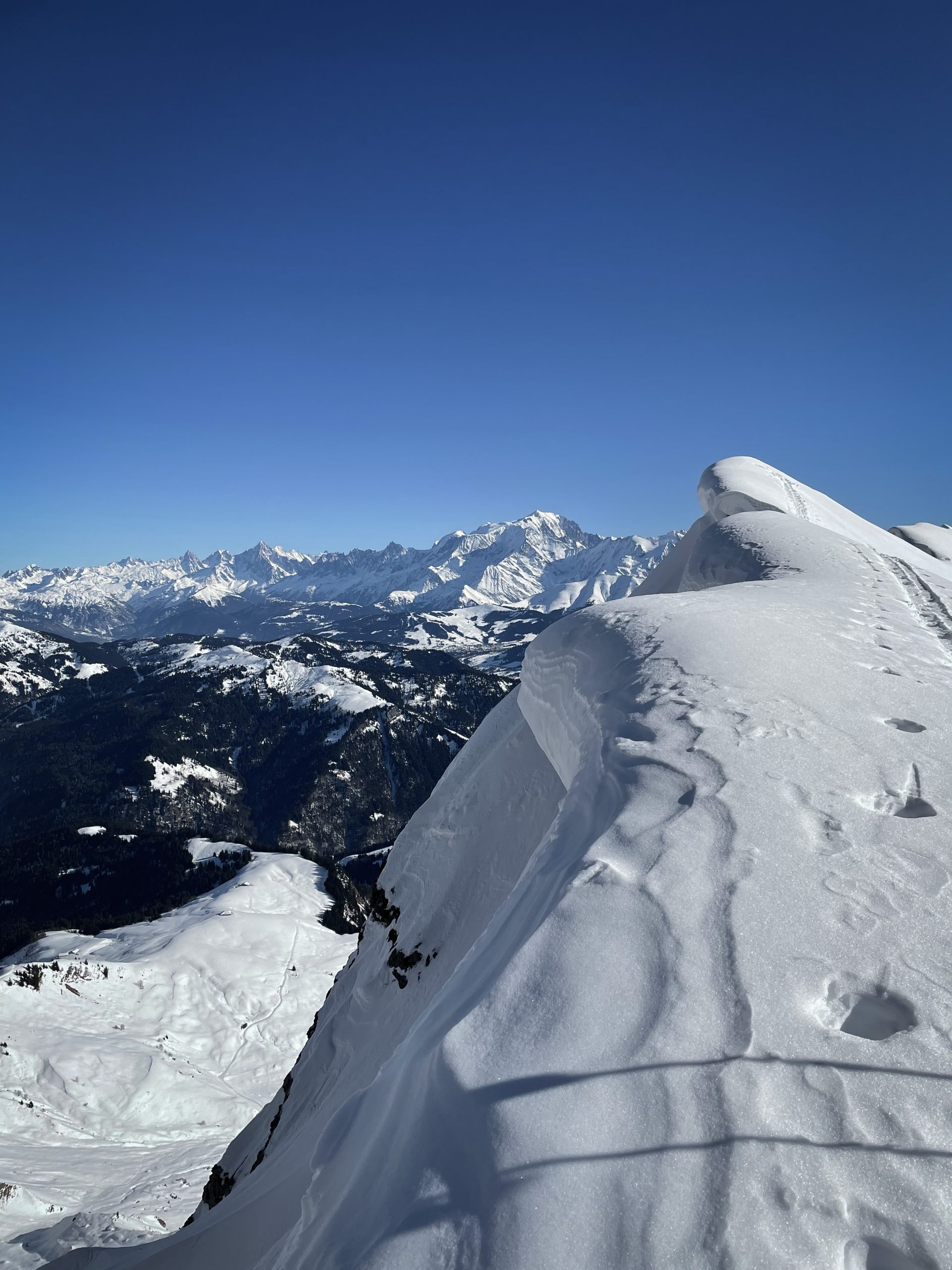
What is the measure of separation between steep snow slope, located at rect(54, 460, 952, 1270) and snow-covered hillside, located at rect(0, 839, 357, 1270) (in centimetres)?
2451

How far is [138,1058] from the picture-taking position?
167 feet

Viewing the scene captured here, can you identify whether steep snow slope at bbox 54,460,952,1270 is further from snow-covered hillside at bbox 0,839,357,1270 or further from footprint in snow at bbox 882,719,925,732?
snow-covered hillside at bbox 0,839,357,1270

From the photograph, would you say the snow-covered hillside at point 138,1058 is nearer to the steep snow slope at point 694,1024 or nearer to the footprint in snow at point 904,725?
the steep snow slope at point 694,1024

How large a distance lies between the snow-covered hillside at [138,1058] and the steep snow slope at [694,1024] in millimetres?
24510

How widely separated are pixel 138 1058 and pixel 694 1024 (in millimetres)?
65468

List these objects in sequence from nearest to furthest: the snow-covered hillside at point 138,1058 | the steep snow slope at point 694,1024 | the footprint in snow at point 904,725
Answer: the steep snow slope at point 694,1024
the footprint in snow at point 904,725
the snow-covered hillside at point 138,1058

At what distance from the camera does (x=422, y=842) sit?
52.0 feet

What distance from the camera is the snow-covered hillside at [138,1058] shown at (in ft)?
93.6

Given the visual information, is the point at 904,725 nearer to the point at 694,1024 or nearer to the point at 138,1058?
the point at 694,1024

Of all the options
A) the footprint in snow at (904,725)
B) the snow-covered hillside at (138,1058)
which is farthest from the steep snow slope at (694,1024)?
the snow-covered hillside at (138,1058)

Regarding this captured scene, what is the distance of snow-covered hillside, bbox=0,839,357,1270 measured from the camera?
2853cm

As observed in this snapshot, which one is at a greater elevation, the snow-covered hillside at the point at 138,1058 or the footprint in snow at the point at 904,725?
the footprint in snow at the point at 904,725

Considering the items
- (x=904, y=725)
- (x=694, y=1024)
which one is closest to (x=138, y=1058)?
(x=694, y=1024)

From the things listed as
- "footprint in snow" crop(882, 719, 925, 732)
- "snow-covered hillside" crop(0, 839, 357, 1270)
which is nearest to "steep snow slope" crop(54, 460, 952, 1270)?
"footprint in snow" crop(882, 719, 925, 732)
